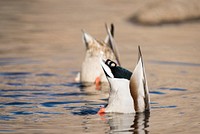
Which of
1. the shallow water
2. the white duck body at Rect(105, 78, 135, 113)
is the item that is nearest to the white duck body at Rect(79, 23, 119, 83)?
the shallow water

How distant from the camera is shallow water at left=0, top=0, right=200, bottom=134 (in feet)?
26.3

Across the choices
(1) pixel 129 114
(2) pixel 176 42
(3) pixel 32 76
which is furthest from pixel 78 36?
(1) pixel 129 114

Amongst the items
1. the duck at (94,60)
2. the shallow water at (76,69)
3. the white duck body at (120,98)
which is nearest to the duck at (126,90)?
the white duck body at (120,98)

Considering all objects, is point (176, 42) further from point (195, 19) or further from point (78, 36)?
point (195, 19)

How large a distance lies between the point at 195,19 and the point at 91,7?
3080 millimetres

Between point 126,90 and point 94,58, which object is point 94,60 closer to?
point 94,58

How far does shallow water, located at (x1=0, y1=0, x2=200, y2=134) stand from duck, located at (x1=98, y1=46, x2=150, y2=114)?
109 millimetres

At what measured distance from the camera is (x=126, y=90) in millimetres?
8234

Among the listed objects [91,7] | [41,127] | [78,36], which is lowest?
[41,127]

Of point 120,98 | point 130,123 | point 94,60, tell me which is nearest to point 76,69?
point 94,60

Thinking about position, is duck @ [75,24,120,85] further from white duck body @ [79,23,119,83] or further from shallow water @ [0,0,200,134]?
shallow water @ [0,0,200,134]

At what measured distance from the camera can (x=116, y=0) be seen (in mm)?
20328

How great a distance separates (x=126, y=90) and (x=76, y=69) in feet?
11.7

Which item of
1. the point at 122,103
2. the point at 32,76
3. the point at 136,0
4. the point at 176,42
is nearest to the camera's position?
the point at 122,103
